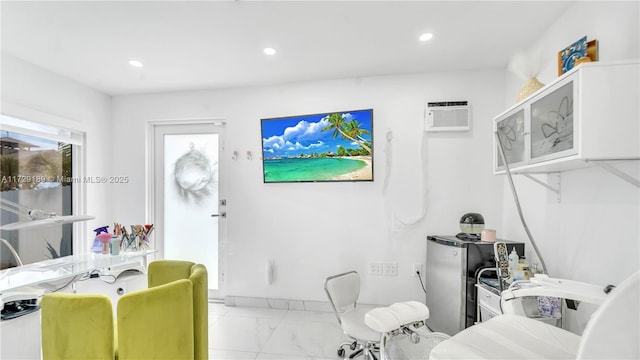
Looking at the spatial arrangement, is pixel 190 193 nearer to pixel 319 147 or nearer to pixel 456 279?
pixel 319 147

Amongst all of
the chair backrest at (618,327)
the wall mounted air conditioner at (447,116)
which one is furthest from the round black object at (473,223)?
the chair backrest at (618,327)

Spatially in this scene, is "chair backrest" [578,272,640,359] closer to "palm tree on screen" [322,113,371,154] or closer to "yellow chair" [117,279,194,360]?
"yellow chair" [117,279,194,360]

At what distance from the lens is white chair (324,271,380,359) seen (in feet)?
6.04

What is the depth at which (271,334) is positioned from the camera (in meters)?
2.52

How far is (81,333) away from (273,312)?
183 cm

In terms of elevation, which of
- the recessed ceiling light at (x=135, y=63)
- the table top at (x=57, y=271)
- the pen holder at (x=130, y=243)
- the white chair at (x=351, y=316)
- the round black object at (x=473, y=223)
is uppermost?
the recessed ceiling light at (x=135, y=63)

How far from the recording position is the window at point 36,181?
8.02 feet

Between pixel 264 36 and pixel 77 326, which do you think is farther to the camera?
pixel 264 36

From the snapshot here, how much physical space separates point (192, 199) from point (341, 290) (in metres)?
2.15

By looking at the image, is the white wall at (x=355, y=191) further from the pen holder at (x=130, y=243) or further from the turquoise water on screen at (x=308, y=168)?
the pen holder at (x=130, y=243)

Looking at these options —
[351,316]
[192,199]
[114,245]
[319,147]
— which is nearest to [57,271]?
[114,245]

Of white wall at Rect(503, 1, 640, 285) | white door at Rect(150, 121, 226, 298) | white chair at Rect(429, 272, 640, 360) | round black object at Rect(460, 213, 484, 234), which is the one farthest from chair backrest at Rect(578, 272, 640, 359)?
white door at Rect(150, 121, 226, 298)

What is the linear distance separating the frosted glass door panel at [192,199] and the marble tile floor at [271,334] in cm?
61

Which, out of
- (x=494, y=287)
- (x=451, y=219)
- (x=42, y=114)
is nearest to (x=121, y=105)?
(x=42, y=114)
